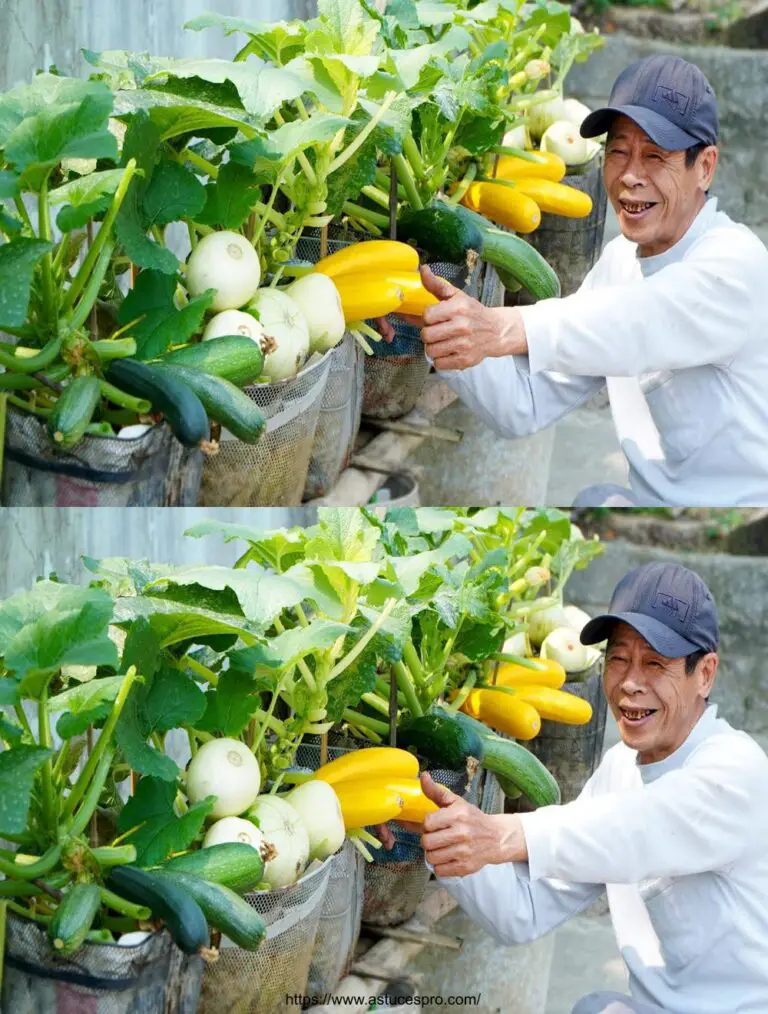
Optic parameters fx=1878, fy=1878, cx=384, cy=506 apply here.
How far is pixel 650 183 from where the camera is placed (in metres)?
2.58

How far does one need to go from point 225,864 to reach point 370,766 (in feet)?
1.74

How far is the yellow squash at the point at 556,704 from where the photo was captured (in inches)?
130

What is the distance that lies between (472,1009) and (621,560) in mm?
2616

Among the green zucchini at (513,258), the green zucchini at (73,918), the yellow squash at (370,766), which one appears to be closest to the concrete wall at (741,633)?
the green zucchini at (513,258)

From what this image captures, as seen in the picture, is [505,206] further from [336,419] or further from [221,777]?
[221,777]

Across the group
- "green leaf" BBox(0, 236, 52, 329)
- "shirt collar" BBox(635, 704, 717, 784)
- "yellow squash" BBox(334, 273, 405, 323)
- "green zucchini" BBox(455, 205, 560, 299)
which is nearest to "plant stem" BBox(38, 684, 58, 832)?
"green leaf" BBox(0, 236, 52, 329)

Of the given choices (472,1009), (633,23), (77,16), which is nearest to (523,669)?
(472,1009)

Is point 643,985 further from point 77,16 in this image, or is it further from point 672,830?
point 77,16

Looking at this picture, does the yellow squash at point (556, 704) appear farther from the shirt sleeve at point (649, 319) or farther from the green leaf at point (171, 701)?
the green leaf at point (171, 701)

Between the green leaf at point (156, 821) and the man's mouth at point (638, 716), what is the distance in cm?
77

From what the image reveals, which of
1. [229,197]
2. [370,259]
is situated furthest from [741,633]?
[229,197]

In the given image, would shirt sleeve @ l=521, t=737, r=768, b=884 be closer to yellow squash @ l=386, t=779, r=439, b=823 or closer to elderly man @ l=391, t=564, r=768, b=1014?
elderly man @ l=391, t=564, r=768, b=1014

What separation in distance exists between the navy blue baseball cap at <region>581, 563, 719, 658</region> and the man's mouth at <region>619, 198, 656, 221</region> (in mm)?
509

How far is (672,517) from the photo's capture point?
5.59 meters
